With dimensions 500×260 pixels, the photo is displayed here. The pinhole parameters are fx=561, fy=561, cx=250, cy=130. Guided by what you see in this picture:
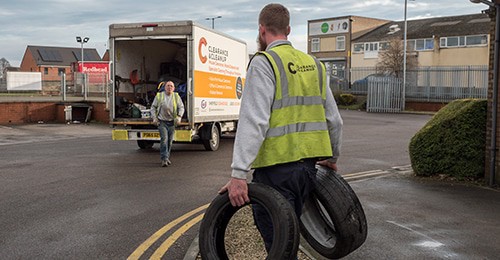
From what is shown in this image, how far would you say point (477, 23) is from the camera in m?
53.6

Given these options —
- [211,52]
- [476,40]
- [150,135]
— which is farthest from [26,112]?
[476,40]

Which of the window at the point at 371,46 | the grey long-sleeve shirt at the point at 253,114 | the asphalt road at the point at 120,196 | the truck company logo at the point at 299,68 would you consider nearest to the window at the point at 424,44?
the window at the point at 371,46

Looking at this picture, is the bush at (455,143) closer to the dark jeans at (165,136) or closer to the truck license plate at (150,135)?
the dark jeans at (165,136)

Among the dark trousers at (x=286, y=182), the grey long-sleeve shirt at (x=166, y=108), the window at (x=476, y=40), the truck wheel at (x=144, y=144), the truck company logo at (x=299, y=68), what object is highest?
the window at (x=476, y=40)

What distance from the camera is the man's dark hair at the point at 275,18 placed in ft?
11.9

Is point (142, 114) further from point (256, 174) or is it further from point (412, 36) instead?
point (412, 36)

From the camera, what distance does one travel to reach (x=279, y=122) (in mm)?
3584

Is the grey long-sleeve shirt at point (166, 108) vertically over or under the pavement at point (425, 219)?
over

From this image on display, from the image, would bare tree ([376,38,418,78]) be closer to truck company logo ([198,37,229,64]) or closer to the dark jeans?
truck company logo ([198,37,229,64])

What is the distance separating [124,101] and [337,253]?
12.0 meters

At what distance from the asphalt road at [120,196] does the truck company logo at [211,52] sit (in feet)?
8.16

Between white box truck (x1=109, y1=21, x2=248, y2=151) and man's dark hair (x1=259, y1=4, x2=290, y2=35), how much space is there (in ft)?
33.1

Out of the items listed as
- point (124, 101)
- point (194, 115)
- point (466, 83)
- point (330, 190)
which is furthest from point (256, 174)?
point (466, 83)

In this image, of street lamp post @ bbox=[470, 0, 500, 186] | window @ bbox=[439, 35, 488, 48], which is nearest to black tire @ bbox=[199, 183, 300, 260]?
street lamp post @ bbox=[470, 0, 500, 186]
